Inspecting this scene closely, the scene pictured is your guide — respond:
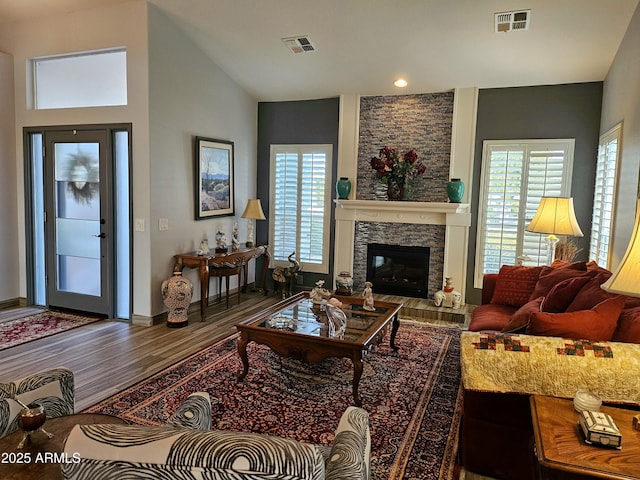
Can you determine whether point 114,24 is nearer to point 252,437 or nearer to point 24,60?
point 24,60

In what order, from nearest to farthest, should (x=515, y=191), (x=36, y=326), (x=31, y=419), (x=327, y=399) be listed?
(x=31, y=419) → (x=327, y=399) → (x=36, y=326) → (x=515, y=191)

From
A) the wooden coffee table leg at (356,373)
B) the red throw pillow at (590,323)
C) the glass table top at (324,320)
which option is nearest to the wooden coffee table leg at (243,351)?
the glass table top at (324,320)

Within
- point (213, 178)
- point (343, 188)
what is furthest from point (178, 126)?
point (343, 188)

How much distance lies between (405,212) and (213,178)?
258 cm

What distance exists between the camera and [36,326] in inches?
194

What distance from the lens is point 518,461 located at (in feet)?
7.94

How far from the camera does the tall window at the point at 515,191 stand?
5594 mm

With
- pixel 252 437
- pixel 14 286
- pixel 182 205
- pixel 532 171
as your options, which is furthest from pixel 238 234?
pixel 252 437

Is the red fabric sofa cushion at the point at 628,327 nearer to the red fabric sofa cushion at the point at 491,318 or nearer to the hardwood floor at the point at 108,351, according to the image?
the red fabric sofa cushion at the point at 491,318

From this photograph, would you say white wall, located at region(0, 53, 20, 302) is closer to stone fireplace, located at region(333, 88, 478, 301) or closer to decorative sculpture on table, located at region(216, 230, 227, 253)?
decorative sculpture on table, located at region(216, 230, 227, 253)

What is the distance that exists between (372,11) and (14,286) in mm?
5283

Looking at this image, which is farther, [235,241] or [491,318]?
[235,241]

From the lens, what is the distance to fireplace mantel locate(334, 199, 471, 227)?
5.96 metres

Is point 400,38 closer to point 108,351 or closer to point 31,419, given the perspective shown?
point 108,351
